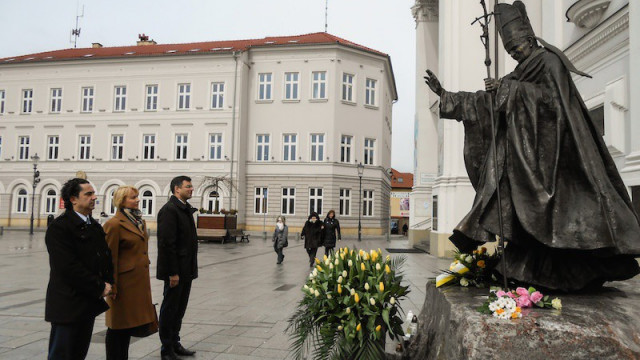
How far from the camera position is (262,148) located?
37.1 m

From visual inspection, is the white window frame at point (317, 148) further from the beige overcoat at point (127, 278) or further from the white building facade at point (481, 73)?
the beige overcoat at point (127, 278)

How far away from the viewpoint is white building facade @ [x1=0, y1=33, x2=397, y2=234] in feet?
118

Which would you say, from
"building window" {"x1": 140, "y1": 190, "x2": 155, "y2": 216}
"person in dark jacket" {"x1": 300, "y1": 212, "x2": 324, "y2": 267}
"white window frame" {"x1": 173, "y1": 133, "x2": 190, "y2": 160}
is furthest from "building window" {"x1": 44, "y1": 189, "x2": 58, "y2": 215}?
"person in dark jacket" {"x1": 300, "y1": 212, "x2": 324, "y2": 267}

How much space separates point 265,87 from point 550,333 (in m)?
36.4

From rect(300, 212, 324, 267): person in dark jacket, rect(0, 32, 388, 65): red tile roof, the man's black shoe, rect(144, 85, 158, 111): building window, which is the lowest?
the man's black shoe

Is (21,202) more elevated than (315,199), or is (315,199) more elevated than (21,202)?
(315,199)

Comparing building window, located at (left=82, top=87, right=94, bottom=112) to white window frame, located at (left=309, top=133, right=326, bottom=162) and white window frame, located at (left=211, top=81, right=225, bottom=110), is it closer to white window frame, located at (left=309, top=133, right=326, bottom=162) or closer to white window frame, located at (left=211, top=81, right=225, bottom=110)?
white window frame, located at (left=211, top=81, right=225, bottom=110)

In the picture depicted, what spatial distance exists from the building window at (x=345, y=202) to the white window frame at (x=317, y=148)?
3238 millimetres

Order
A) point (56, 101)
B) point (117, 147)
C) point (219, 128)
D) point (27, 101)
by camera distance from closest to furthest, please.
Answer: point (219, 128) → point (117, 147) → point (56, 101) → point (27, 101)

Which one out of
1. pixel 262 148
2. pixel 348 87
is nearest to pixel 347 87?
pixel 348 87

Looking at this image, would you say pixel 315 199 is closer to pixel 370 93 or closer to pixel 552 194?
pixel 370 93

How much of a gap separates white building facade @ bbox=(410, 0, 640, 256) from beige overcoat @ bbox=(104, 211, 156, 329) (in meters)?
3.93

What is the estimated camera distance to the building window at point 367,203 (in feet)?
121

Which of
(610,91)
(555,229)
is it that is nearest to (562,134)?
(555,229)
